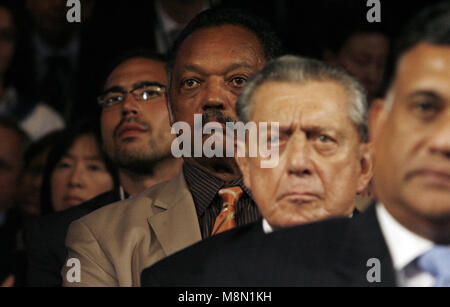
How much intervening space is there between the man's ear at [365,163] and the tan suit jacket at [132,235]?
1.25 feet

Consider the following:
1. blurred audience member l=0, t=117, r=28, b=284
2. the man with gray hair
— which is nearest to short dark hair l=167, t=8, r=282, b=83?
the man with gray hair

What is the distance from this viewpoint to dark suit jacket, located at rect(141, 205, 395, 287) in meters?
1.42

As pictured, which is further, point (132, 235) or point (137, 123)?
point (137, 123)

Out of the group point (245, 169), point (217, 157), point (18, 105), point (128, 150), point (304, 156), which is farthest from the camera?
point (18, 105)

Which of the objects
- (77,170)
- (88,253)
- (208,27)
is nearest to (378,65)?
(208,27)

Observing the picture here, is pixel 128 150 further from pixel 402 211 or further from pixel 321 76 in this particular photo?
pixel 402 211

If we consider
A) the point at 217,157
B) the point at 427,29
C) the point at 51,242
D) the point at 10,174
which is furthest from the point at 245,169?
the point at 10,174

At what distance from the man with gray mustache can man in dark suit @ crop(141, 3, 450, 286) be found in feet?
1.23

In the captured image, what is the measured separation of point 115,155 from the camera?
7.78 ft

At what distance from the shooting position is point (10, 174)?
285 cm

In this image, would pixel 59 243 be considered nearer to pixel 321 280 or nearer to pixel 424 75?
pixel 321 280

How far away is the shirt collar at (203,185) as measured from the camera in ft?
6.36

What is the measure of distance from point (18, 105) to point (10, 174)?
29 centimetres

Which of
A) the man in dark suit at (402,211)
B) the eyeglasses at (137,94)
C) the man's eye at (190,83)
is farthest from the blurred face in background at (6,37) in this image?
the man in dark suit at (402,211)
